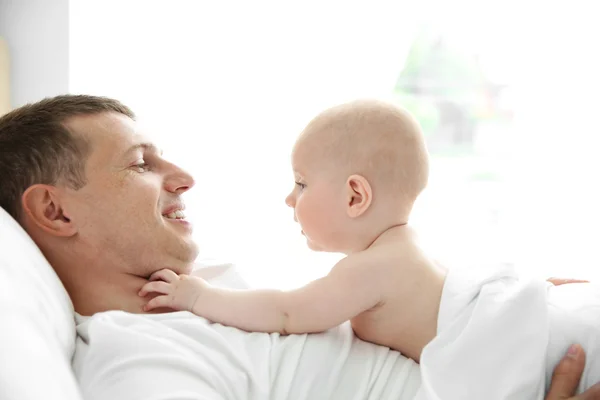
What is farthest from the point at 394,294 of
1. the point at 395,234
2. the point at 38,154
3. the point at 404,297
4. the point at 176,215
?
the point at 38,154

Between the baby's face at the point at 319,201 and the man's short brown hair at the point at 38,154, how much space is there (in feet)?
1.54

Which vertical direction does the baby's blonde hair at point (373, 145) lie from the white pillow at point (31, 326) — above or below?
above

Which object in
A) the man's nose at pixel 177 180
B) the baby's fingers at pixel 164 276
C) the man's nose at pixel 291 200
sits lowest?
the baby's fingers at pixel 164 276

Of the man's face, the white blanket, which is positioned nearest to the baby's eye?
the man's face

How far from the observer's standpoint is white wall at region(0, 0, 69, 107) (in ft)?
10.6

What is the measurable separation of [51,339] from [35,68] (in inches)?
93.5

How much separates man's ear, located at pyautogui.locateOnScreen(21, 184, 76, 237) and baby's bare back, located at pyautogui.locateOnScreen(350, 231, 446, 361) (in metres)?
0.63

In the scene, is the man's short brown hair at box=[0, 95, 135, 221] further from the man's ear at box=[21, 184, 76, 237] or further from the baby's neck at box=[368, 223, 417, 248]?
the baby's neck at box=[368, 223, 417, 248]

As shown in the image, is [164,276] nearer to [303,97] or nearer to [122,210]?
[122,210]

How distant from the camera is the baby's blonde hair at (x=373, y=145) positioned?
4.91ft

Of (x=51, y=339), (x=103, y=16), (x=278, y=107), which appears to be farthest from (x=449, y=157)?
(x=51, y=339)

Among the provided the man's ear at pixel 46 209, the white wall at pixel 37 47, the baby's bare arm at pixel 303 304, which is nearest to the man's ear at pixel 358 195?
the baby's bare arm at pixel 303 304

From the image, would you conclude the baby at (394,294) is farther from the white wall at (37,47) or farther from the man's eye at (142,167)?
the white wall at (37,47)

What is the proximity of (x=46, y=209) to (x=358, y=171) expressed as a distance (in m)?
0.67
